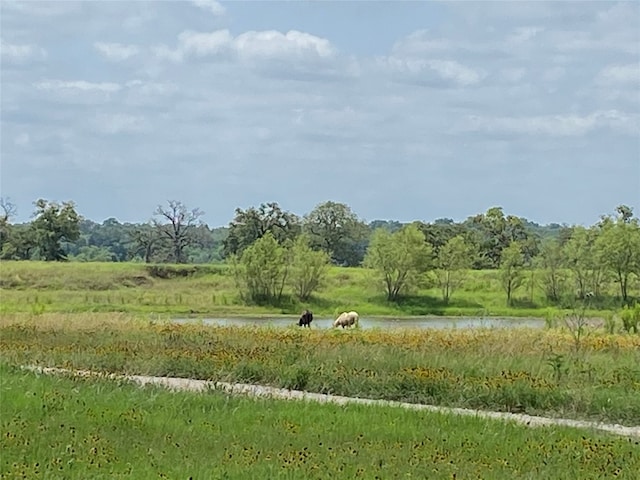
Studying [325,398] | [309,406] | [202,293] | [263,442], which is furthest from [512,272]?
[263,442]

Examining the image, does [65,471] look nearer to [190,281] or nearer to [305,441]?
[305,441]

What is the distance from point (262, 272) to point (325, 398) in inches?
2132

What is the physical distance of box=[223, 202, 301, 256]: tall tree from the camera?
94188 millimetres

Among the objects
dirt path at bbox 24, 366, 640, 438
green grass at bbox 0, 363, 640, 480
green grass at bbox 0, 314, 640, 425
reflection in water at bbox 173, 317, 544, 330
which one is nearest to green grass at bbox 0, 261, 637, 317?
reflection in water at bbox 173, 317, 544, 330

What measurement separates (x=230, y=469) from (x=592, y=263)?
204 ft

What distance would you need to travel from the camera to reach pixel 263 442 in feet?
29.4

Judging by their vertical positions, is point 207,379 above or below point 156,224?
below

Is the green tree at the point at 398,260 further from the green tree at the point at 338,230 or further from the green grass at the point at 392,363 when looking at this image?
the green grass at the point at 392,363

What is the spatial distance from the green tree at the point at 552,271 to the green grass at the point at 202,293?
99 cm

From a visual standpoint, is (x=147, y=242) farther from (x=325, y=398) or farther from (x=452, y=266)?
(x=325, y=398)

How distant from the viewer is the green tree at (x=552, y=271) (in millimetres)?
69250

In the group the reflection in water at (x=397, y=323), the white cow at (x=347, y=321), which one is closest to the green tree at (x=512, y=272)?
the reflection in water at (x=397, y=323)

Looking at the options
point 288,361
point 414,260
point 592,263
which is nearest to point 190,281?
point 414,260

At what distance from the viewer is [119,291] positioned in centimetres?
7138
